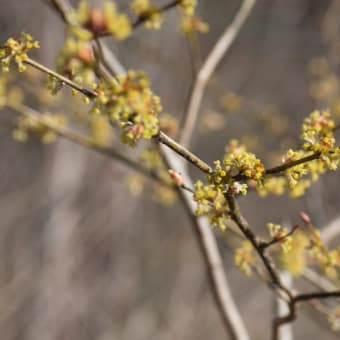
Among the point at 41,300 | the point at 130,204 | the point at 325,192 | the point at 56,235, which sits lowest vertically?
the point at 325,192

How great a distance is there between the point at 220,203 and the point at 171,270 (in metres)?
4.26

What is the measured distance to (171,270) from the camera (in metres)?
5.07

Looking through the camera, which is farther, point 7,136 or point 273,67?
point 273,67

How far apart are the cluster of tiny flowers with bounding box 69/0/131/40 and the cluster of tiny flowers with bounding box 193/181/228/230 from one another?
0.36 metres

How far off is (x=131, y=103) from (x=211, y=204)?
336 mm

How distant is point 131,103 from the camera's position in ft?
2.23

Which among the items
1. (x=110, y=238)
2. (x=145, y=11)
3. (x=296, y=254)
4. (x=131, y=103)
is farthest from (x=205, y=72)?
(x=110, y=238)

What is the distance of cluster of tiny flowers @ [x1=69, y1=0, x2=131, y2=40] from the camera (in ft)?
2.10

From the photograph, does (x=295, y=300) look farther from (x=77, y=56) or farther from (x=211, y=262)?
(x=77, y=56)

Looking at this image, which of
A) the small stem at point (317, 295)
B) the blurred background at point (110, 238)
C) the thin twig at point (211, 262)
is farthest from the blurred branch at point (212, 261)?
the blurred background at point (110, 238)

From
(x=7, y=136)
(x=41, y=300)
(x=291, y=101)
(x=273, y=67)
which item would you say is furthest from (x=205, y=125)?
(x=273, y=67)

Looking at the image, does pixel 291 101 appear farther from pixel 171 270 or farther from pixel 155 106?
pixel 155 106

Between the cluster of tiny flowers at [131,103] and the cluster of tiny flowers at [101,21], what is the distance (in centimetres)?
6

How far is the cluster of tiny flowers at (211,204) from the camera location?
904 mm
